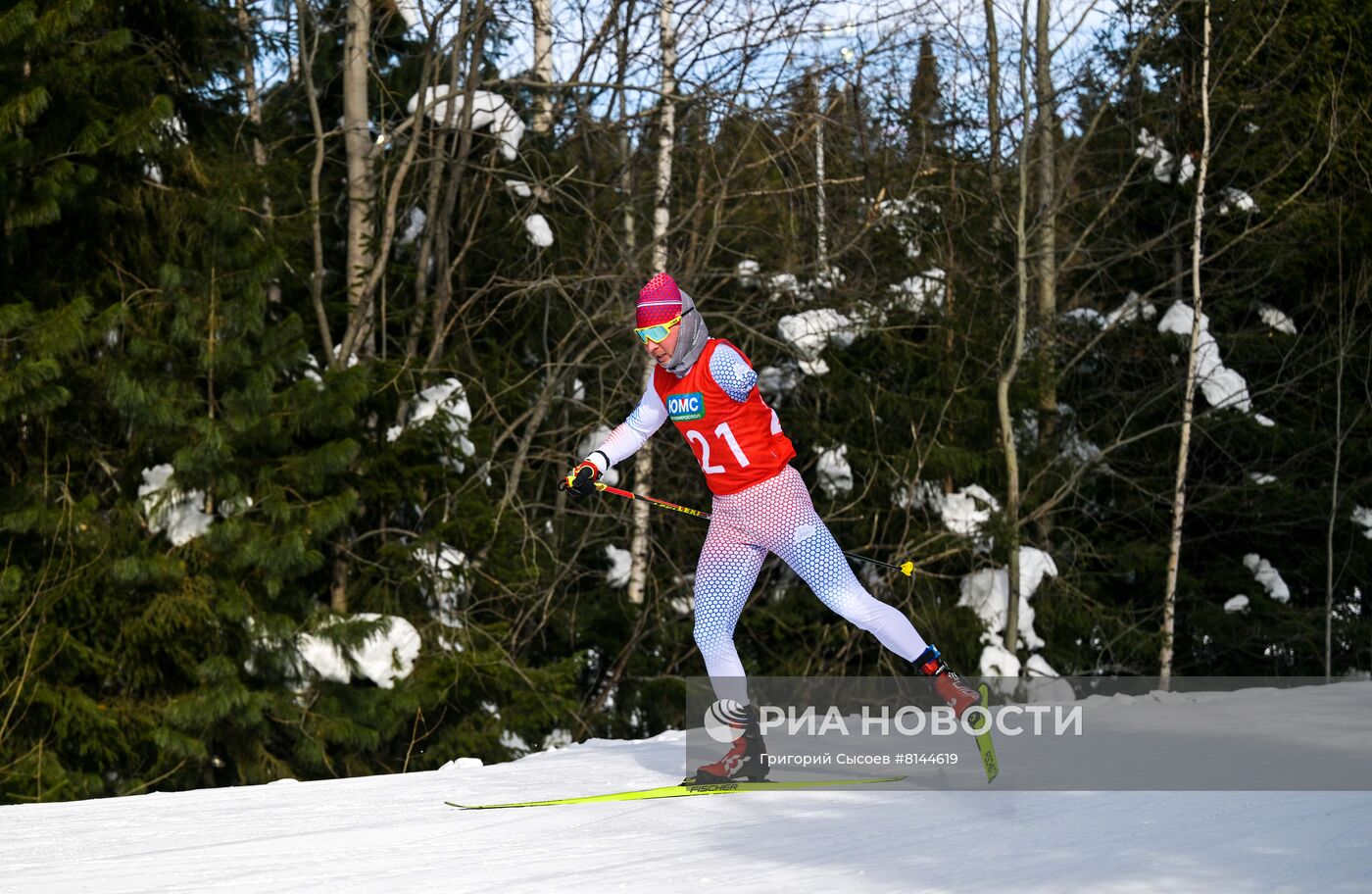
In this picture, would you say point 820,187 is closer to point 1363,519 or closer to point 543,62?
point 543,62

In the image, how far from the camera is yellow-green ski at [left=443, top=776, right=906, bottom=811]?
169 inches

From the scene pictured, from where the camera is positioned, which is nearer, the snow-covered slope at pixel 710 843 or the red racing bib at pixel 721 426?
the snow-covered slope at pixel 710 843

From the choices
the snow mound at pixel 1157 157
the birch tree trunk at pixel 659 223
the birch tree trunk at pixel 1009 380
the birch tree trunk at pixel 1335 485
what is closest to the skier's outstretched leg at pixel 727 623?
the birch tree trunk at pixel 659 223

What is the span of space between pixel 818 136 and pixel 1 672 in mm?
6669

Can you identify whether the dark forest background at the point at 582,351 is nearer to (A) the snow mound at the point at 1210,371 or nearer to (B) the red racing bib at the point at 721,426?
(A) the snow mound at the point at 1210,371

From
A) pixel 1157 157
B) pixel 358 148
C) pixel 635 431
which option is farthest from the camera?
pixel 1157 157

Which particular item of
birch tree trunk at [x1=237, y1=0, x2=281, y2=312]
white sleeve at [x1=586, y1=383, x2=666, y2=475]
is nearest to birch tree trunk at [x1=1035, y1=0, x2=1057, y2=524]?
birch tree trunk at [x1=237, y1=0, x2=281, y2=312]

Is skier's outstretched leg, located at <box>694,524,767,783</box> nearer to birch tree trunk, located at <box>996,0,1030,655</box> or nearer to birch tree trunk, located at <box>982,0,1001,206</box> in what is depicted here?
birch tree trunk, located at <box>996,0,1030,655</box>

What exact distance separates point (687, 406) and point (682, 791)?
4.06 feet

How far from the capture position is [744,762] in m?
4.57

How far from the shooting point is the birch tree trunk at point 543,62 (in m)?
10.6

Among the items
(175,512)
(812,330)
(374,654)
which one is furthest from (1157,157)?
(175,512)

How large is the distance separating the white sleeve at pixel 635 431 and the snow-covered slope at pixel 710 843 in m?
1.14

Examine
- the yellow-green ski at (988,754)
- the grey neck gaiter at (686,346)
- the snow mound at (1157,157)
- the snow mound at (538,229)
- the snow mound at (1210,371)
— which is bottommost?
the yellow-green ski at (988,754)
